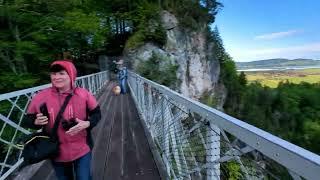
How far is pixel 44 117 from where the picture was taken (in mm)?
2662

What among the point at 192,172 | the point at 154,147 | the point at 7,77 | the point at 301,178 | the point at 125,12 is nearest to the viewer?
the point at 301,178

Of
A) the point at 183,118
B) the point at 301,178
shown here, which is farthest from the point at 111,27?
the point at 301,178

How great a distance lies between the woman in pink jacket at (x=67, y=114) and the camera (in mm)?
2727

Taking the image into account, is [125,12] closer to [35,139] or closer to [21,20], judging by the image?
[21,20]

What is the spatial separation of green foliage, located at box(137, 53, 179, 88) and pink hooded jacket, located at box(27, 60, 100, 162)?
18.3 m

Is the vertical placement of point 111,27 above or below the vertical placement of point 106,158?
above

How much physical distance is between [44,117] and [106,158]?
2906 millimetres

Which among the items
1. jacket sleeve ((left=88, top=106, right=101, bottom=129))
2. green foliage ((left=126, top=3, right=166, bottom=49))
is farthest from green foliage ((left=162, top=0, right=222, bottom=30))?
jacket sleeve ((left=88, top=106, right=101, bottom=129))

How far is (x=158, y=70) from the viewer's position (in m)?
22.9

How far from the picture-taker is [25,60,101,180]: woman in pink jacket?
2.73 meters

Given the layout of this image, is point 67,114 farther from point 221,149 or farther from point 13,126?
point 13,126

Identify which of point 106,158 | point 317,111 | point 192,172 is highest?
point 192,172

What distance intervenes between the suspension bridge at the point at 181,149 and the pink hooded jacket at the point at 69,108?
2.71ft

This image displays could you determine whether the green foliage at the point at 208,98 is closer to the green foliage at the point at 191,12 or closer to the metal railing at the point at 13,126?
the green foliage at the point at 191,12
